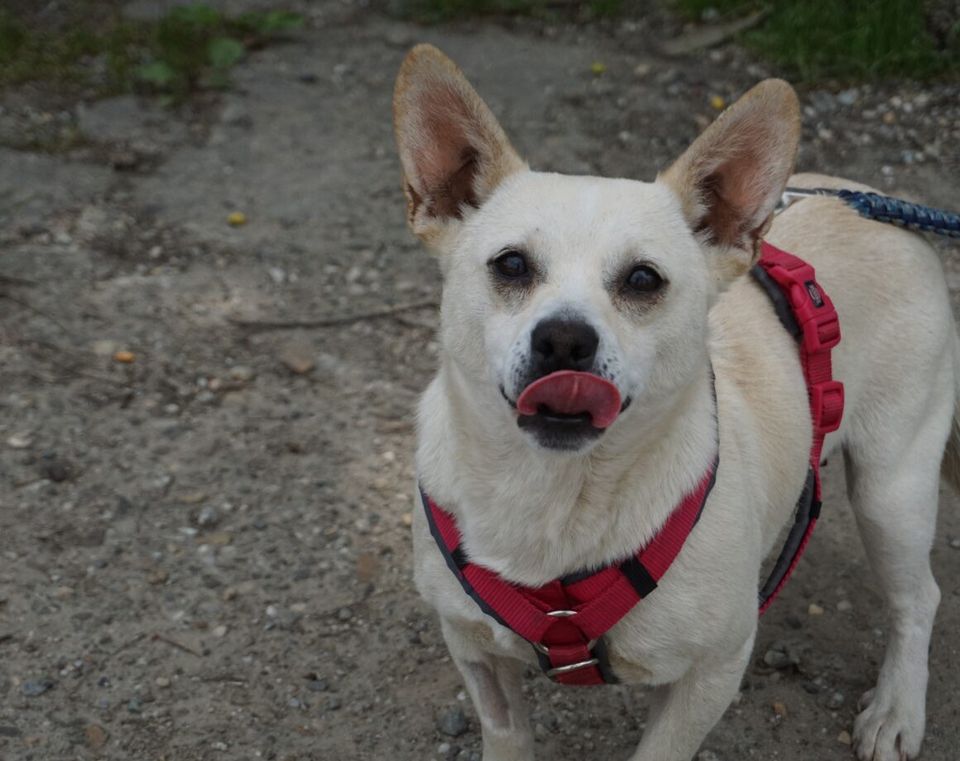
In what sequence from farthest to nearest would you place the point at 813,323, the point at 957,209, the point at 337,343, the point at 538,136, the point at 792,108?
the point at 538,136, the point at 957,209, the point at 337,343, the point at 813,323, the point at 792,108

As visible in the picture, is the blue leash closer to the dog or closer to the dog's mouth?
the dog

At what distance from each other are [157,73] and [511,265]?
4346mm

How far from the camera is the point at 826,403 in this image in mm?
2824

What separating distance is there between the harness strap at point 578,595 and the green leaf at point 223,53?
4.45 m

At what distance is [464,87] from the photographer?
7.92ft

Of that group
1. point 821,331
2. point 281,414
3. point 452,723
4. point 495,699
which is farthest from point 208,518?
point 821,331

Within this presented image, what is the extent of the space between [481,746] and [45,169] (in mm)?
3595

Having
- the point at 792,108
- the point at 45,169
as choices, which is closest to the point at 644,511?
the point at 792,108

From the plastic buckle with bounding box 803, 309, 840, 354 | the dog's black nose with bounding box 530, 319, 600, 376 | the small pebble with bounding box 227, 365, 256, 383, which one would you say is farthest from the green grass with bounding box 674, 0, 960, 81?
the dog's black nose with bounding box 530, 319, 600, 376

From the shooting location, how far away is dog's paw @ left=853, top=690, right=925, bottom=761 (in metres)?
3.05

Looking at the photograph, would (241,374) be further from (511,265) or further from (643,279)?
(643,279)

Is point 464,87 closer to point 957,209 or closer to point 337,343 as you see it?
point 337,343

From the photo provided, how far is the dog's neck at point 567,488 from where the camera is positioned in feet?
7.75

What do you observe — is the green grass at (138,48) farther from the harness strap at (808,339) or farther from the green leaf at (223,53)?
the harness strap at (808,339)
